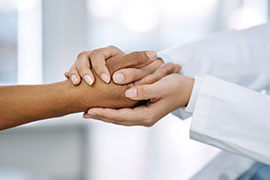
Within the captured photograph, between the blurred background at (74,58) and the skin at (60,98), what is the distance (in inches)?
31.4

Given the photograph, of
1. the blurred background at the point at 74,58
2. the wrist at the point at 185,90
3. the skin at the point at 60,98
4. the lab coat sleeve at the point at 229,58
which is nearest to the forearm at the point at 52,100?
the skin at the point at 60,98

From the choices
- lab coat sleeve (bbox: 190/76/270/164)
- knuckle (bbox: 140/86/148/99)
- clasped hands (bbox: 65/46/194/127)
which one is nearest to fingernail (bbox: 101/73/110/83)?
clasped hands (bbox: 65/46/194/127)

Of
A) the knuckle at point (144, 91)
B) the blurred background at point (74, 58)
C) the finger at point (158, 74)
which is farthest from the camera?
the blurred background at point (74, 58)

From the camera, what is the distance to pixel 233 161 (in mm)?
849

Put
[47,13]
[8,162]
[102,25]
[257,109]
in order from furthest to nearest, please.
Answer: [102,25]
[47,13]
[8,162]
[257,109]

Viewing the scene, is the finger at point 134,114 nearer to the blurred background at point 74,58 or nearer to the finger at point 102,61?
the finger at point 102,61

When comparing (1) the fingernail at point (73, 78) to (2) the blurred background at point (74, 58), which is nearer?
(1) the fingernail at point (73, 78)

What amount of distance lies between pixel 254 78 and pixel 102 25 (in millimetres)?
1125

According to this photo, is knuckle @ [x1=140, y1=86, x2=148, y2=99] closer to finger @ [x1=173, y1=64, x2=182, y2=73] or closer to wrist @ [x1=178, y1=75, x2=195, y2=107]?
wrist @ [x1=178, y1=75, x2=195, y2=107]

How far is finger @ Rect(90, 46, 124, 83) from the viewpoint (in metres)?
0.73

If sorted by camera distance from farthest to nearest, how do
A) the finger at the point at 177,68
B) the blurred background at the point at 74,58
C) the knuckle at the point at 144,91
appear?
the blurred background at the point at 74,58 < the finger at the point at 177,68 < the knuckle at the point at 144,91

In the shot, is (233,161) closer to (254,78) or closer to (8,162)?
(254,78)

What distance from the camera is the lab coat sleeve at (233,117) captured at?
2.34ft

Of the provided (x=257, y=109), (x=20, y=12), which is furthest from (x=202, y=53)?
(x=20, y=12)
